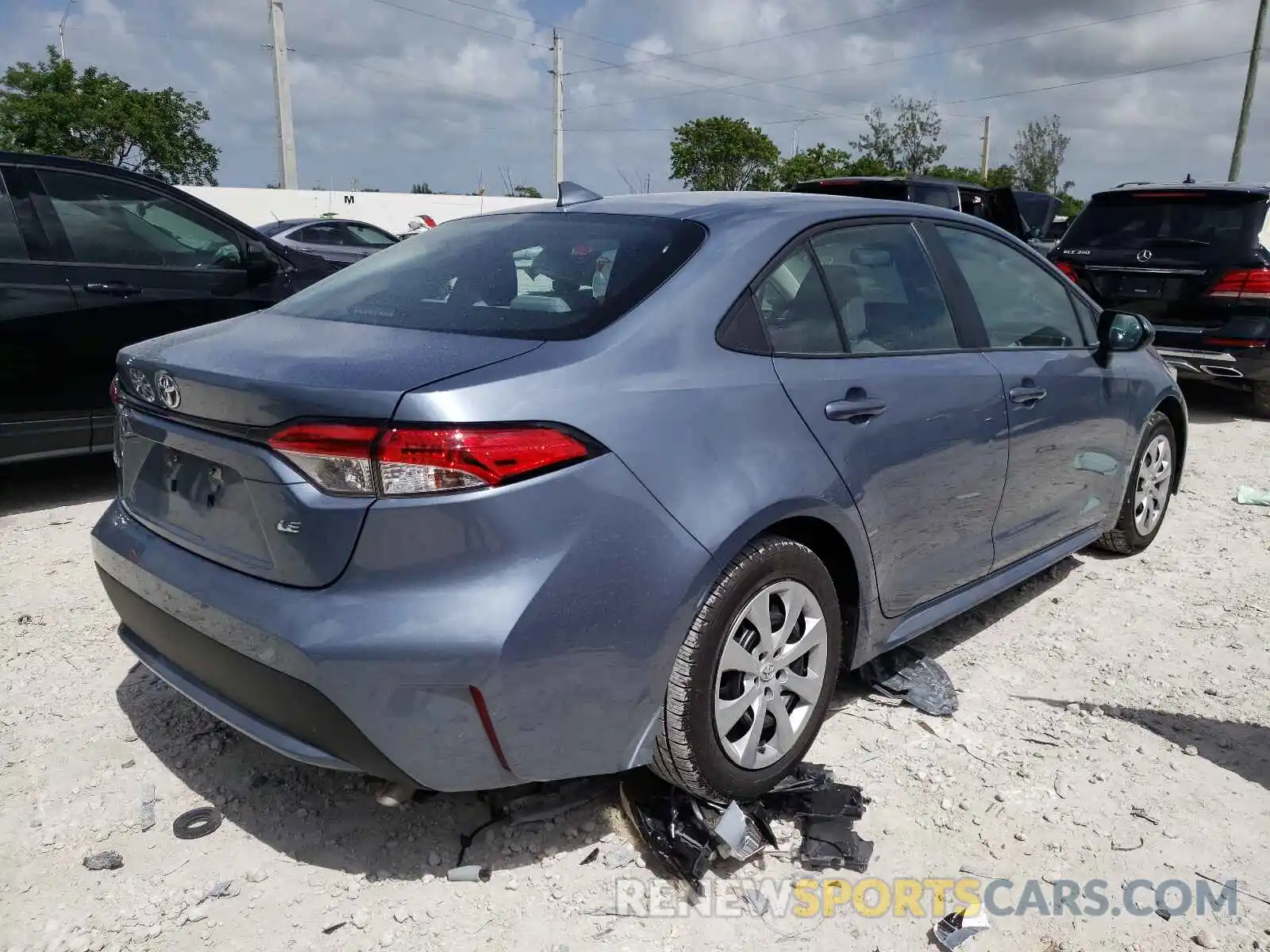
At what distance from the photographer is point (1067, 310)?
4.05 meters

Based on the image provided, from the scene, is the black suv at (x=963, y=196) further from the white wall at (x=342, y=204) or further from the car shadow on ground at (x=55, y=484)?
the white wall at (x=342, y=204)

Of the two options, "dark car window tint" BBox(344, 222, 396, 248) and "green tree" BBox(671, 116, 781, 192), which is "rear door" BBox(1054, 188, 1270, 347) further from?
"green tree" BBox(671, 116, 781, 192)

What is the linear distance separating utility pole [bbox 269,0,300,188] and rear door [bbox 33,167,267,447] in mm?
21353

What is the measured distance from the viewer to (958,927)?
2.29 metres

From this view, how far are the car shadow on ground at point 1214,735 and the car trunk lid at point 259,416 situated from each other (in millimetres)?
2340

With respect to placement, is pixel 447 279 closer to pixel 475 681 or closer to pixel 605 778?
pixel 475 681

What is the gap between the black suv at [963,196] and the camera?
9570 millimetres

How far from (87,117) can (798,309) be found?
4202 centimetres

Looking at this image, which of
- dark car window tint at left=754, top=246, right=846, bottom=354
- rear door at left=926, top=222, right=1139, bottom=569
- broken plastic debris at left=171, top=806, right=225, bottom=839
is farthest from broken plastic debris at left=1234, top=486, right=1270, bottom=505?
broken plastic debris at left=171, top=806, right=225, bottom=839

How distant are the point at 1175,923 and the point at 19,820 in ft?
9.47

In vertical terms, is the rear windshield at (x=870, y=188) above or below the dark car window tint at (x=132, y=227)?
above

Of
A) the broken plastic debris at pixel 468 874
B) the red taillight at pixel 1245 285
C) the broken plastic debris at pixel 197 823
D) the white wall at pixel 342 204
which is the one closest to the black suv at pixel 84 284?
the broken plastic debris at pixel 197 823

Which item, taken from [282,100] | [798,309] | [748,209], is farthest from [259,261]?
[282,100]

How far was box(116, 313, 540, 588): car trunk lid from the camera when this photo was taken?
6.86 ft
